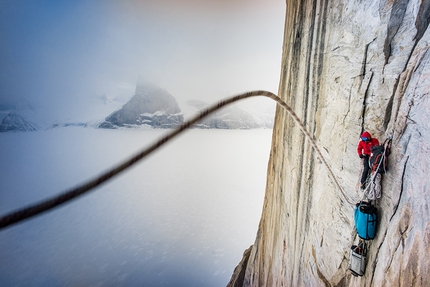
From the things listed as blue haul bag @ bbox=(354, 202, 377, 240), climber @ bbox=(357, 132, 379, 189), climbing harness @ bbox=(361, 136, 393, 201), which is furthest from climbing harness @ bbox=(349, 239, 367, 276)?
climber @ bbox=(357, 132, 379, 189)

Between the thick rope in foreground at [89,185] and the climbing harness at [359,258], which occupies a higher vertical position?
the thick rope in foreground at [89,185]

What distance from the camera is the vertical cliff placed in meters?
1.81

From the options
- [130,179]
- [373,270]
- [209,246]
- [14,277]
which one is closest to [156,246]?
[209,246]

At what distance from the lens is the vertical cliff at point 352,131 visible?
5.92 feet

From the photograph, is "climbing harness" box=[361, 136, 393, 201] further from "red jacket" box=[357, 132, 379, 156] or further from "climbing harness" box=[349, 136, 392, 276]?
"red jacket" box=[357, 132, 379, 156]

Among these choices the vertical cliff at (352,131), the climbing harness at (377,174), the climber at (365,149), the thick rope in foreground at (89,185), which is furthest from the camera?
the climber at (365,149)

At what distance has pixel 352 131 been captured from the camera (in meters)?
2.77

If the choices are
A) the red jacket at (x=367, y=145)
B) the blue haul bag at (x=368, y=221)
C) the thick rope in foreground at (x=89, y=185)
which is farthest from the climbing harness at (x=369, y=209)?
the thick rope in foreground at (x=89, y=185)

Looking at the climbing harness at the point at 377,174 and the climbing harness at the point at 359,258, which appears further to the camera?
the climbing harness at the point at 359,258

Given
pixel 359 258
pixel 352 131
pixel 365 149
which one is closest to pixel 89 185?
pixel 365 149

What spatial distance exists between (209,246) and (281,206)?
18.9 metres

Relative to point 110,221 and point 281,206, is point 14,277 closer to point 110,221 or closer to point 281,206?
point 110,221

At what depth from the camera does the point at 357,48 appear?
2.77 m

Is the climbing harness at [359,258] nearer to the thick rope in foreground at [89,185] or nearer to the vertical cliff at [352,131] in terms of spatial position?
the vertical cliff at [352,131]
